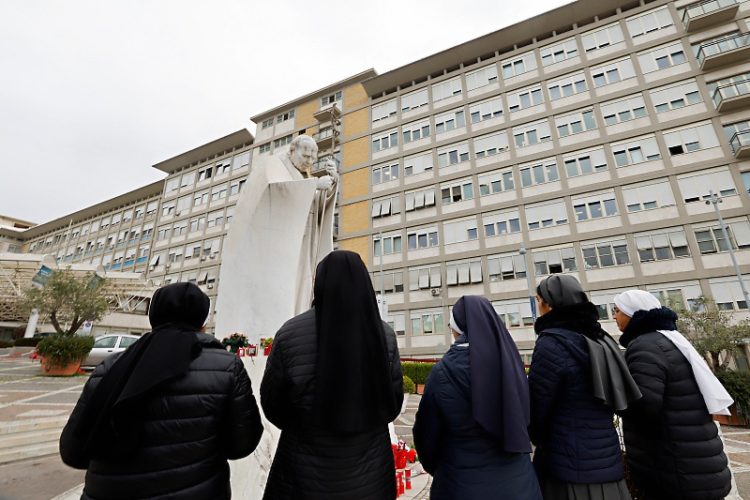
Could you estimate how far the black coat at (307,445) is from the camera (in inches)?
59.6

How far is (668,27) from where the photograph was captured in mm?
21922

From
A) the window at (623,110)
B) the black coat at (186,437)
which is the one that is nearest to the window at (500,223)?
the window at (623,110)

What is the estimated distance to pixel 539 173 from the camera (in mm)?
23250

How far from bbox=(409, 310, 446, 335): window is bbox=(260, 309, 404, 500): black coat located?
72.7 ft

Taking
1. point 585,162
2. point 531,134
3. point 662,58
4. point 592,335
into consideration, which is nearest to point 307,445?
point 592,335

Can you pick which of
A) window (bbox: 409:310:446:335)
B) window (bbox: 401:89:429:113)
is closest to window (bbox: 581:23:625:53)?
window (bbox: 401:89:429:113)

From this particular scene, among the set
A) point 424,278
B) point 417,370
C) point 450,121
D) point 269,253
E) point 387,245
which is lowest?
point 417,370

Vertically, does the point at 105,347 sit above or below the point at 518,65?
below

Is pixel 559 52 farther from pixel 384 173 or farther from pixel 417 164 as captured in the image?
pixel 384 173

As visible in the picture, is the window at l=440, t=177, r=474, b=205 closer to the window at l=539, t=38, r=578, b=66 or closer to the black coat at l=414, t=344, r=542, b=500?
the window at l=539, t=38, r=578, b=66

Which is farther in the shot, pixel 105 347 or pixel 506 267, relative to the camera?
pixel 506 267

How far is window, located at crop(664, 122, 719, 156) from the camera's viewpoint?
19.5m

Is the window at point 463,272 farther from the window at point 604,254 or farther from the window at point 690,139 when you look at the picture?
the window at point 690,139

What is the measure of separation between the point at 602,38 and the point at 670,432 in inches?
1162
